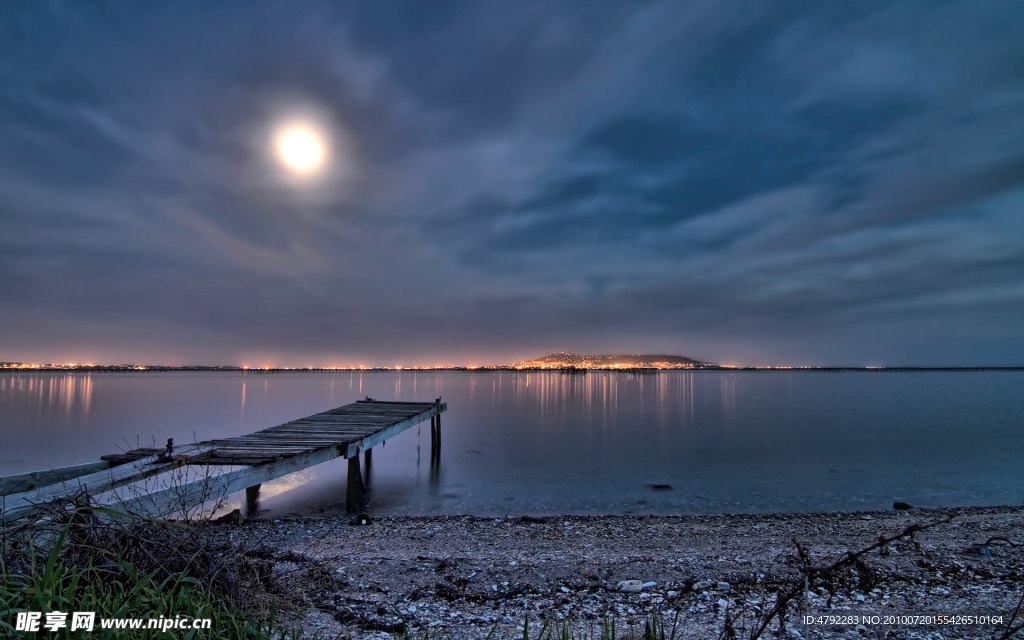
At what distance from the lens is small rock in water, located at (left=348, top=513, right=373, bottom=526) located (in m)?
12.8

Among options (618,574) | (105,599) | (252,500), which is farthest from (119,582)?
(252,500)

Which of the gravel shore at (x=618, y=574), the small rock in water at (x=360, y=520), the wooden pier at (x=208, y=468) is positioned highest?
the wooden pier at (x=208, y=468)

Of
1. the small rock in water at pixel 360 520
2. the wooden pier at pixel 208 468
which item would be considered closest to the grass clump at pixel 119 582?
the wooden pier at pixel 208 468

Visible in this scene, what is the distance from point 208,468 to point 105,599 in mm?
5009

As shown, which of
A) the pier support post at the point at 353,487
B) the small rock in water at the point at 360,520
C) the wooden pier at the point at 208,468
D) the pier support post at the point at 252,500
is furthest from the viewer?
the pier support post at the point at 353,487

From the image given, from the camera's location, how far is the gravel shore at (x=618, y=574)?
6.93 m

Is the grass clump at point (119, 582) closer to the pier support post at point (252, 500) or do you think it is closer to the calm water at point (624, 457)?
the calm water at point (624, 457)

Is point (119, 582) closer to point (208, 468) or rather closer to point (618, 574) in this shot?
point (208, 468)

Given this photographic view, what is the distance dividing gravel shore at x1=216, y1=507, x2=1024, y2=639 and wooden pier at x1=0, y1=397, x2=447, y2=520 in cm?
147

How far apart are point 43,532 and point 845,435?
3819cm

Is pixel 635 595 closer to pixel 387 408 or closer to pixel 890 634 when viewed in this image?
pixel 890 634

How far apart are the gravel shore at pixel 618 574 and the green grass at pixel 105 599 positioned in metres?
2.28

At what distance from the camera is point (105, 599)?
4016mm

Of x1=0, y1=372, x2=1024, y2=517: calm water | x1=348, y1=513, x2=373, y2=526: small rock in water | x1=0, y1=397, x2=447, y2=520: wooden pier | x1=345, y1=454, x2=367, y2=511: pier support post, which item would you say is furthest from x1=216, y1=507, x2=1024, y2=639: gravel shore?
x1=0, y1=372, x2=1024, y2=517: calm water
